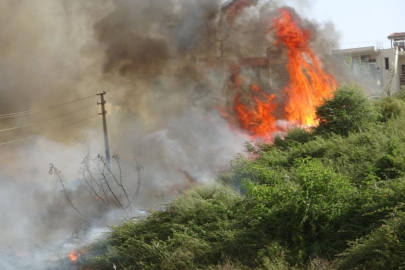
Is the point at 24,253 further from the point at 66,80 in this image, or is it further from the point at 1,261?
the point at 66,80

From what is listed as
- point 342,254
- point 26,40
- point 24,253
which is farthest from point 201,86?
point 342,254

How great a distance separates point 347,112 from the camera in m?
15.5

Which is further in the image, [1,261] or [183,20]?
[183,20]

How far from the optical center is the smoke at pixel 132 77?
57.6 ft

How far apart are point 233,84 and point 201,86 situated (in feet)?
5.11

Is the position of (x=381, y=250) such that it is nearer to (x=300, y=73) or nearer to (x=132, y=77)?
(x=300, y=73)

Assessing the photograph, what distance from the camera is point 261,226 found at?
9664 mm

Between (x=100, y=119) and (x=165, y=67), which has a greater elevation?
(x=165, y=67)

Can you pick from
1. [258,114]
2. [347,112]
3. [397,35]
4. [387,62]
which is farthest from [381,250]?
[397,35]

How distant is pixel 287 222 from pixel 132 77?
12.3 meters

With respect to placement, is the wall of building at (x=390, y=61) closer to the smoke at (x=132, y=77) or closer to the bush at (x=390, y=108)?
the smoke at (x=132, y=77)

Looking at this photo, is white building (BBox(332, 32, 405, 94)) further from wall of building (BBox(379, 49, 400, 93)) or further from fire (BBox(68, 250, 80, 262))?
fire (BBox(68, 250, 80, 262))

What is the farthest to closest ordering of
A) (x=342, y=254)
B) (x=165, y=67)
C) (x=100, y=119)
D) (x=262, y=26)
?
(x=100, y=119), (x=165, y=67), (x=262, y=26), (x=342, y=254)

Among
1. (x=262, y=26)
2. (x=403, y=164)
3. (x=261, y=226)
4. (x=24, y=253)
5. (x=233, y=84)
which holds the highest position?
(x=262, y=26)
